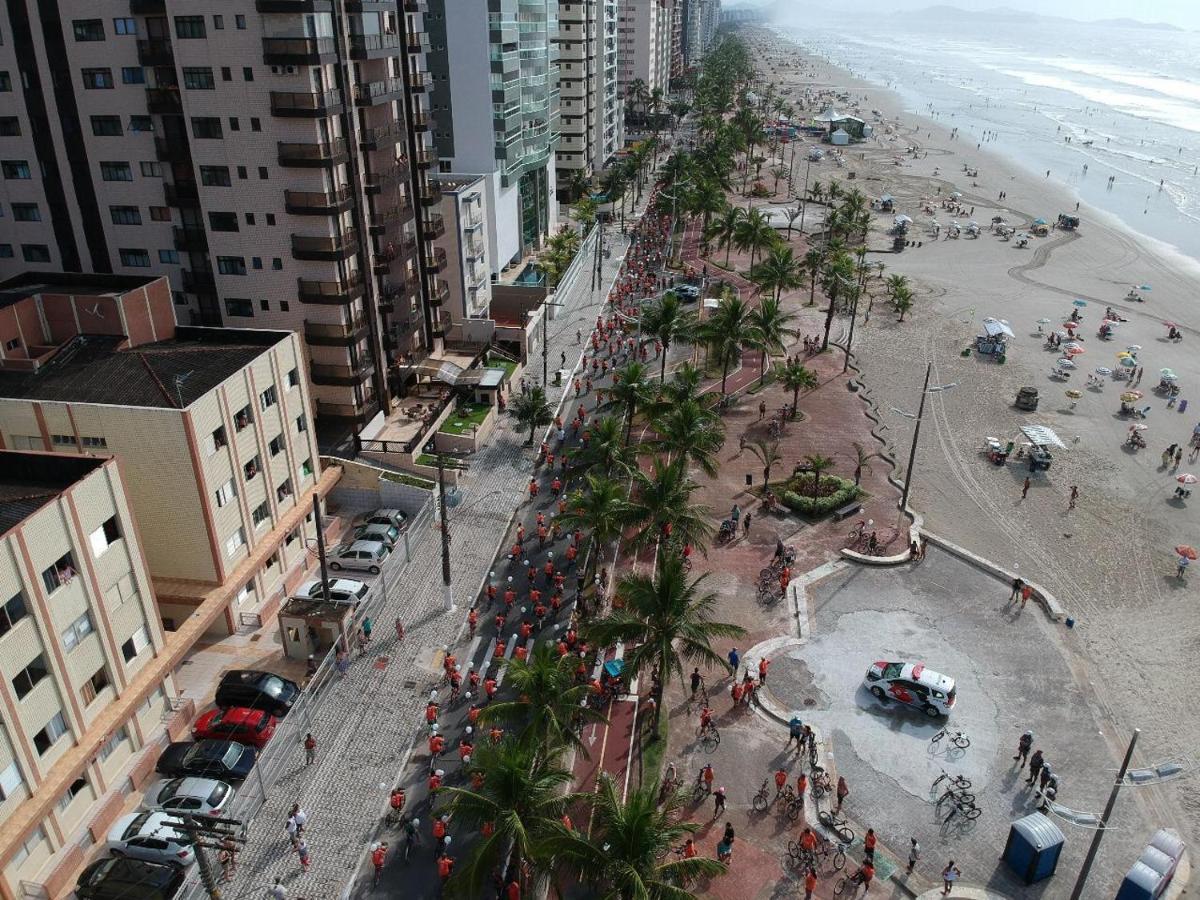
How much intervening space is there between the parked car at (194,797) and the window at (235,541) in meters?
10.5

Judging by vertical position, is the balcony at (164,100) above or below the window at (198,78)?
below

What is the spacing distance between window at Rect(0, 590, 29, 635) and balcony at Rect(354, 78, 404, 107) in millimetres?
34785

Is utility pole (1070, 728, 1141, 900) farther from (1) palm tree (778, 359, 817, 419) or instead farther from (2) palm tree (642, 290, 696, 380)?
(2) palm tree (642, 290, 696, 380)

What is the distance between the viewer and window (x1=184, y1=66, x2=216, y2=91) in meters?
46.1

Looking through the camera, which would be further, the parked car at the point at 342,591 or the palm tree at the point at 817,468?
the palm tree at the point at 817,468

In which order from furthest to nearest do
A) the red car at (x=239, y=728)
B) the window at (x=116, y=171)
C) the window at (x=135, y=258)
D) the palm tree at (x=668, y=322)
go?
1. the palm tree at (x=668, y=322)
2. the window at (x=135, y=258)
3. the window at (x=116, y=171)
4. the red car at (x=239, y=728)

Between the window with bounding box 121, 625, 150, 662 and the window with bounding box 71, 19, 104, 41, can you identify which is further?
the window with bounding box 71, 19, 104, 41

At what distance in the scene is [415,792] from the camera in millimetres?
30594

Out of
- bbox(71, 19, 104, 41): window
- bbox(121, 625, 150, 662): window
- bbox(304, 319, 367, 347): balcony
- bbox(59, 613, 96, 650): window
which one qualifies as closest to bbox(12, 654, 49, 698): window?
bbox(59, 613, 96, 650): window

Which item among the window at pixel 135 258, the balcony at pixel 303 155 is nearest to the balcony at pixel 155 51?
the balcony at pixel 303 155

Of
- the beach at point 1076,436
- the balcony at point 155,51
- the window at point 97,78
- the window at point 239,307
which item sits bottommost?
the beach at point 1076,436

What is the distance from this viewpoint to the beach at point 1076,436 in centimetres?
3753

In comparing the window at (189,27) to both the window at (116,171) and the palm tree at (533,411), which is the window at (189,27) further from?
the palm tree at (533,411)

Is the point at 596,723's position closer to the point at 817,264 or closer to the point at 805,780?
the point at 805,780
